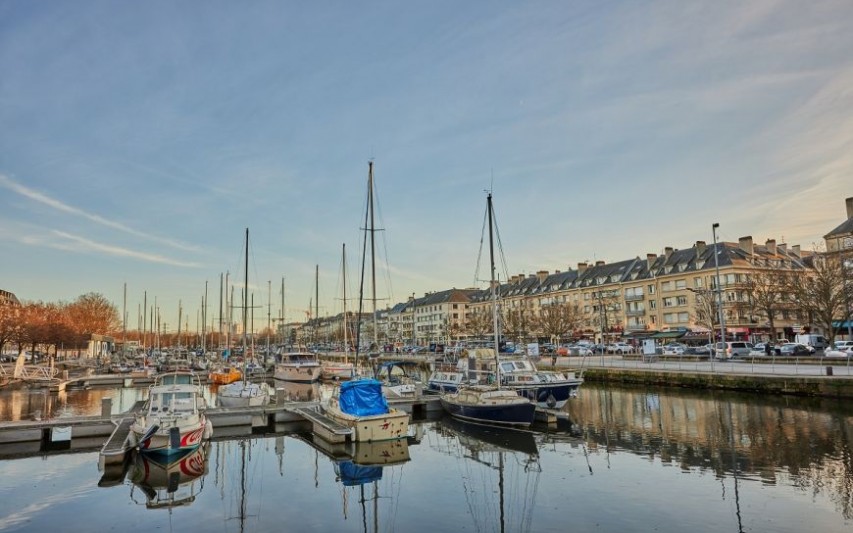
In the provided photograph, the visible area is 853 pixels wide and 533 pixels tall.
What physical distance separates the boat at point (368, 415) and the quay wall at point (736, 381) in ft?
84.4

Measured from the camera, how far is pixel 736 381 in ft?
127

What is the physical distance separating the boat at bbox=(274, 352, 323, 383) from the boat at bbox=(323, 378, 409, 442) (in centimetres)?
3123

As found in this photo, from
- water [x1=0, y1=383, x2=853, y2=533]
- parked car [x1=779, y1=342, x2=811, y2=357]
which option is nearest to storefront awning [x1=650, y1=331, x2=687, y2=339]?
parked car [x1=779, y1=342, x2=811, y2=357]

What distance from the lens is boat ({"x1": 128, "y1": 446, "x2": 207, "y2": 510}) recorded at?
16516 mm

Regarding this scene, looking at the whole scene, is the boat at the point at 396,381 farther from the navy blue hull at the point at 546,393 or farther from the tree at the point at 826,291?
the tree at the point at 826,291

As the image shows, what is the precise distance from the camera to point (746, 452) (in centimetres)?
2069

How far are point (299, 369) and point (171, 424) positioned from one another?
A: 35879mm

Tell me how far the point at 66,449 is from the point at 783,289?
213 feet

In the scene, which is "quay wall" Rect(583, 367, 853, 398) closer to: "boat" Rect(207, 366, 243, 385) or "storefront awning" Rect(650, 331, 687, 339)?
"boat" Rect(207, 366, 243, 385)

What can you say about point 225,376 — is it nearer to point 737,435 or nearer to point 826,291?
point 737,435

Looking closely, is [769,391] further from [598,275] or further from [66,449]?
[598,275]

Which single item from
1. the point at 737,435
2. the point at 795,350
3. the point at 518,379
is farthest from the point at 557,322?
the point at 737,435

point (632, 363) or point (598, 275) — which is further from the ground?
point (598, 275)

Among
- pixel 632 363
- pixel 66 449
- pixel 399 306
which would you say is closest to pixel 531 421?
pixel 66 449
